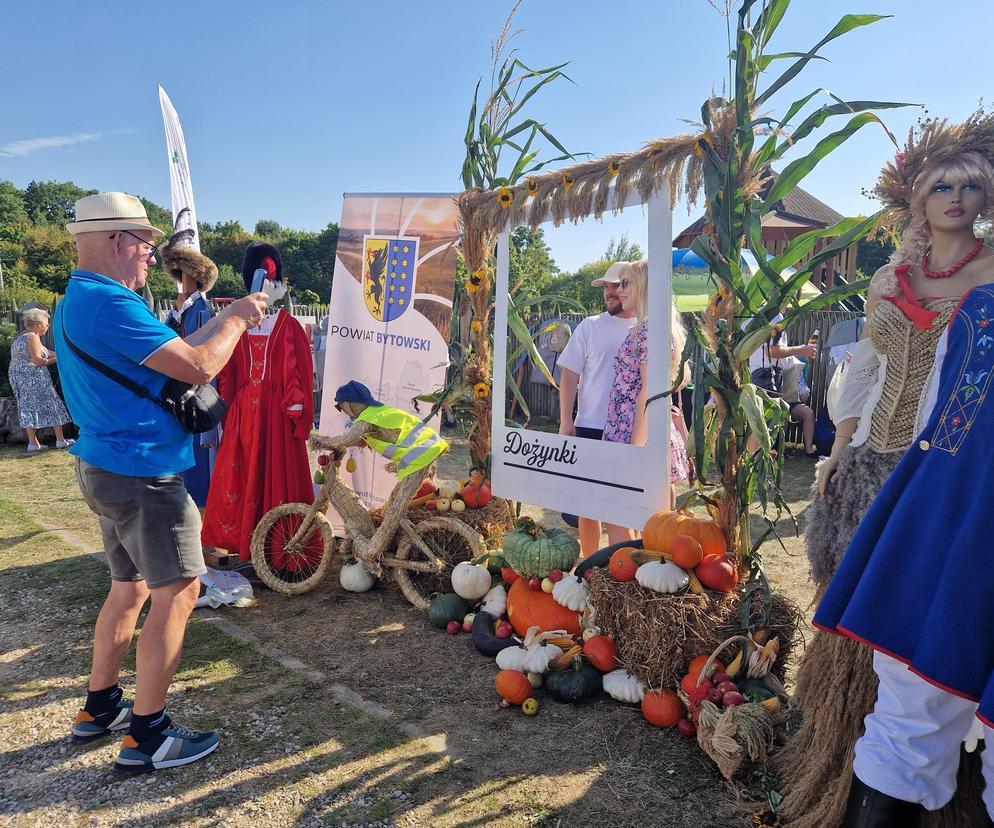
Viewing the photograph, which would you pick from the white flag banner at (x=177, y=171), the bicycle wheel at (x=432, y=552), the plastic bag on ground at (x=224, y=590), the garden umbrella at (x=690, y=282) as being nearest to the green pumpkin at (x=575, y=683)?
the bicycle wheel at (x=432, y=552)

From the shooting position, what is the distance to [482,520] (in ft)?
13.5

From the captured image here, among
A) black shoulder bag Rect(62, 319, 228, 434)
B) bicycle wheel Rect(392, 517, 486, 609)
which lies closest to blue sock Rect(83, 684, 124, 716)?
black shoulder bag Rect(62, 319, 228, 434)

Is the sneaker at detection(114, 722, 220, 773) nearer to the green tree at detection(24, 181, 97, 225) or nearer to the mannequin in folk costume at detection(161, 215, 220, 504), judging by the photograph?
the mannequin in folk costume at detection(161, 215, 220, 504)

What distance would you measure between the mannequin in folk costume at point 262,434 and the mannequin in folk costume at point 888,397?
3.22 meters

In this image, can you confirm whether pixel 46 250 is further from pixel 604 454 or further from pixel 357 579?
pixel 604 454

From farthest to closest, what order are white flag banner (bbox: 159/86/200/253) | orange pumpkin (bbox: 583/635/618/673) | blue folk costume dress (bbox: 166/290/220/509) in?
1. white flag banner (bbox: 159/86/200/253)
2. blue folk costume dress (bbox: 166/290/220/509)
3. orange pumpkin (bbox: 583/635/618/673)

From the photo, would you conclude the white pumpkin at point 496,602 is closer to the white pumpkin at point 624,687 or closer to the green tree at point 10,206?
the white pumpkin at point 624,687

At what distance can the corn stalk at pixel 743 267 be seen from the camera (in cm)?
250

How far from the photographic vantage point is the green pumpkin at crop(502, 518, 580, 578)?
339cm

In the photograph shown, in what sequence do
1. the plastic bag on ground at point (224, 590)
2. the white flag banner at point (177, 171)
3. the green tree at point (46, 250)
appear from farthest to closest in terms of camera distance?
the green tree at point (46, 250), the white flag banner at point (177, 171), the plastic bag on ground at point (224, 590)

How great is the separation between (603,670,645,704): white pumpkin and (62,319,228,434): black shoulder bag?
195 centimetres

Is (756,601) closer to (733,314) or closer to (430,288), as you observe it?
(733,314)

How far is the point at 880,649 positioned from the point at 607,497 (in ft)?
5.92

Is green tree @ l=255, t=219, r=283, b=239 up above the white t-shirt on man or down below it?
above
